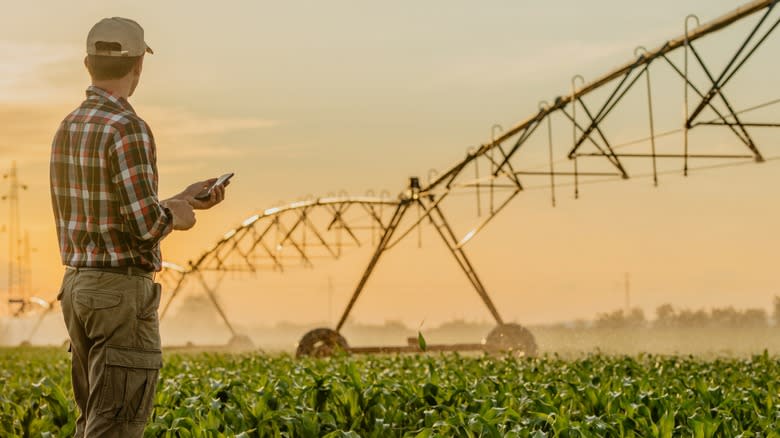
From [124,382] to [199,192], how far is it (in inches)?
34.7

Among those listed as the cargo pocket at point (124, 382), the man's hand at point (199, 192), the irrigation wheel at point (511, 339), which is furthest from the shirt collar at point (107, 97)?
the irrigation wheel at point (511, 339)

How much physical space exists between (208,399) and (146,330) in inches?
164

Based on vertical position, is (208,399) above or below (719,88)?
below

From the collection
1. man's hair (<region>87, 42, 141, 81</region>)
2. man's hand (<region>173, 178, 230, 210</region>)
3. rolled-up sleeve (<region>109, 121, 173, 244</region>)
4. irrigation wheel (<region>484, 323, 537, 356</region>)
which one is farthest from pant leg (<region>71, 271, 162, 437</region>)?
irrigation wheel (<region>484, 323, 537, 356</region>)

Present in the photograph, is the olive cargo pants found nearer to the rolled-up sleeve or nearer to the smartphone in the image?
the rolled-up sleeve

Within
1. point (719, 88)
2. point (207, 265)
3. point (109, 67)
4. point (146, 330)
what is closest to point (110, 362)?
point (146, 330)

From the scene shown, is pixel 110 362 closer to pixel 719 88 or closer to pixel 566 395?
pixel 566 395

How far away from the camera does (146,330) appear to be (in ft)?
15.9

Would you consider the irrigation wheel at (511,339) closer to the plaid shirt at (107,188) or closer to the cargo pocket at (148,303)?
the cargo pocket at (148,303)

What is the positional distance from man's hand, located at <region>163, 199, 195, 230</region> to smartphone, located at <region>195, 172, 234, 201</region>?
0.38 feet

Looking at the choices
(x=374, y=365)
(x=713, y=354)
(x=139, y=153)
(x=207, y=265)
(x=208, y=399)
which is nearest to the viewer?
(x=139, y=153)

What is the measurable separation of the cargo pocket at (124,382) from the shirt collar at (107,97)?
1.04m

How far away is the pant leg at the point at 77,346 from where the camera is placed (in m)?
4.89

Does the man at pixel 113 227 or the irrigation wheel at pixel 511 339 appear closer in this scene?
the man at pixel 113 227
